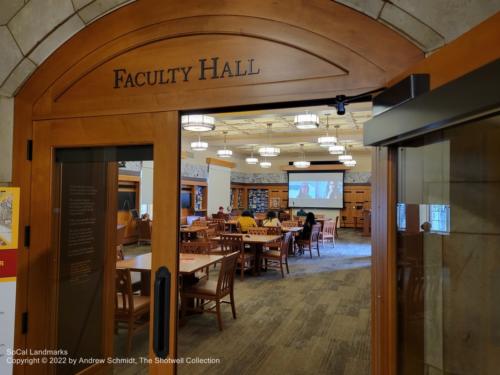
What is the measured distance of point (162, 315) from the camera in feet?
6.03

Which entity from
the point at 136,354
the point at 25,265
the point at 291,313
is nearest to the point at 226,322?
the point at 291,313

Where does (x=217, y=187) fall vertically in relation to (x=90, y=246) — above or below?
above

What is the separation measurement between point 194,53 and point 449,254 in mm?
1582

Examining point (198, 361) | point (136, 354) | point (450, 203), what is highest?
point (450, 203)

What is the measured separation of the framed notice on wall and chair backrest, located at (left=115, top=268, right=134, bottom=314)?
1.08m

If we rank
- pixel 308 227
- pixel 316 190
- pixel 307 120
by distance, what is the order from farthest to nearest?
pixel 316 190, pixel 308 227, pixel 307 120

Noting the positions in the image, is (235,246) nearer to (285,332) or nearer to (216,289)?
(216,289)

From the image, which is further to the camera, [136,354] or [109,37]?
[136,354]

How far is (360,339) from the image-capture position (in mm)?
4090

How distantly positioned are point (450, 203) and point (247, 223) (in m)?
7.24

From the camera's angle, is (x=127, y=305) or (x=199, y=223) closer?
(x=127, y=305)

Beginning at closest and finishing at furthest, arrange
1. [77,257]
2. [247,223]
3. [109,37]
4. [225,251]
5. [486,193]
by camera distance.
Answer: [486,193], [109,37], [77,257], [225,251], [247,223]

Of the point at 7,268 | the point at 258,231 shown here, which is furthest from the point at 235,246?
the point at 7,268

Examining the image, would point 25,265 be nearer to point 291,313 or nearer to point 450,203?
point 450,203
